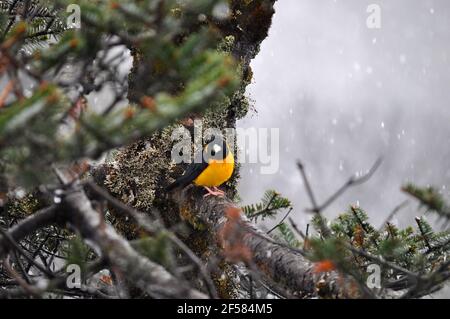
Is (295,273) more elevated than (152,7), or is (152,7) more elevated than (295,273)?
(152,7)

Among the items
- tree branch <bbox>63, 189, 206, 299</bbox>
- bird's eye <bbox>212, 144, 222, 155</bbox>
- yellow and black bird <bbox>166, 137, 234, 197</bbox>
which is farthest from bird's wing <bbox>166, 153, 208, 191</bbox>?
A: tree branch <bbox>63, 189, 206, 299</bbox>

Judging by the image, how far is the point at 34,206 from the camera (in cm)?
393

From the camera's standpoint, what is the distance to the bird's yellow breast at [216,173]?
352 cm

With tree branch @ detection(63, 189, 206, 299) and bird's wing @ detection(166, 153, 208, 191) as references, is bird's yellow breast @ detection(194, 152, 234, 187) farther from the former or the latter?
tree branch @ detection(63, 189, 206, 299)

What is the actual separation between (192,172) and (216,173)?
22cm

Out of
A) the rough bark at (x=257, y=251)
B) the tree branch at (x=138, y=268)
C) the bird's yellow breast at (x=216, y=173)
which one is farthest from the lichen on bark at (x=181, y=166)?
the tree branch at (x=138, y=268)

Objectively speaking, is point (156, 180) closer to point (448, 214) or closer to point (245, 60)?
point (245, 60)

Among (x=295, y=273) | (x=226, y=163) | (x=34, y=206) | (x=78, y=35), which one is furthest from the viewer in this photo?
(x=34, y=206)

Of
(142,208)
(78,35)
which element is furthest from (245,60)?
(78,35)

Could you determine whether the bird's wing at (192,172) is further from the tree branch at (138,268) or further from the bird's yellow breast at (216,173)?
the tree branch at (138,268)

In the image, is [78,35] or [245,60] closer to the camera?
[78,35]

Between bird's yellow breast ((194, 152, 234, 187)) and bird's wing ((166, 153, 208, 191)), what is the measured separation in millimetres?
54

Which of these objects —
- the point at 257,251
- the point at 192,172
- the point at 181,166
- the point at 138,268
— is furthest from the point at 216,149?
the point at 138,268
